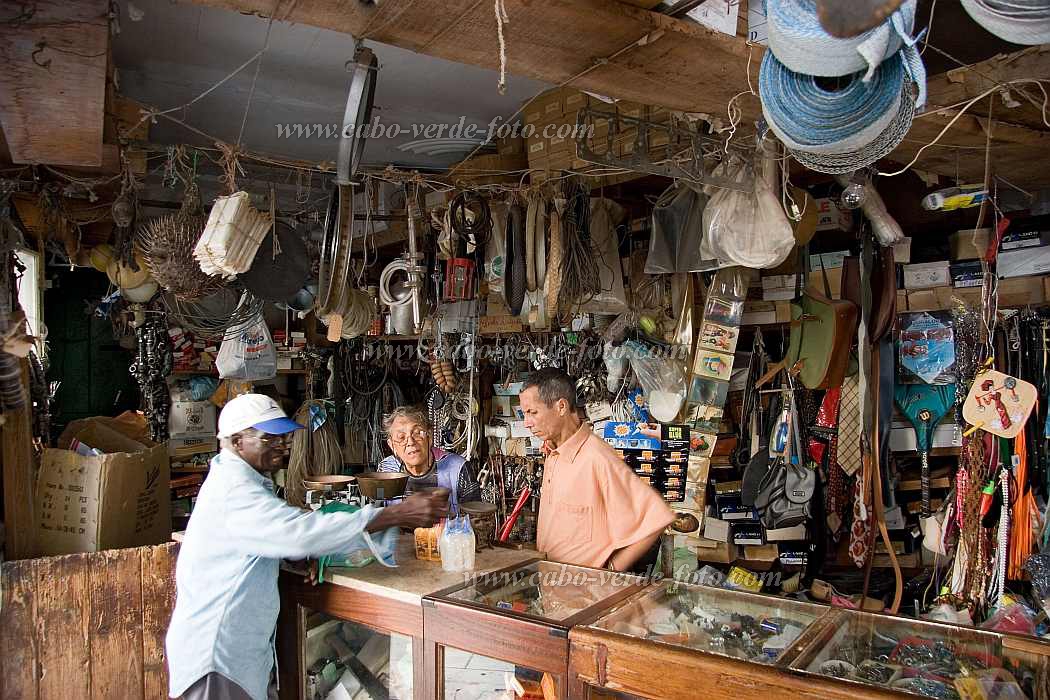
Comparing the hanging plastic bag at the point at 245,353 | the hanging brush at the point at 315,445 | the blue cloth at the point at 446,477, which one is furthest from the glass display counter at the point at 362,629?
the hanging brush at the point at 315,445

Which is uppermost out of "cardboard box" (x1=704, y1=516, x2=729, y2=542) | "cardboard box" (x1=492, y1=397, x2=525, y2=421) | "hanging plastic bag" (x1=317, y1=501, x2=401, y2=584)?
"cardboard box" (x1=492, y1=397, x2=525, y2=421)

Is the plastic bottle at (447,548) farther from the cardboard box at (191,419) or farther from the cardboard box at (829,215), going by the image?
the cardboard box at (191,419)

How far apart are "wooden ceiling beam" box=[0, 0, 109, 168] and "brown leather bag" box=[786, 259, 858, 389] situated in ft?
12.6

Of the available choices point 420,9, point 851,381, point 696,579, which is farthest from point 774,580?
point 420,9

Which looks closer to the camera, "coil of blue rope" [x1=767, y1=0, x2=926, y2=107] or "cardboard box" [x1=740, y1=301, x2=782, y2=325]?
"coil of blue rope" [x1=767, y1=0, x2=926, y2=107]

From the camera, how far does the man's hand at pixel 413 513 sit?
8.29ft

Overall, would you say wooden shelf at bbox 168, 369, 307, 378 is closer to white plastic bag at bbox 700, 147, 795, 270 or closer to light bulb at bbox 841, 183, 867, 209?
white plastic bag at bbox 700, 147, 795, 270

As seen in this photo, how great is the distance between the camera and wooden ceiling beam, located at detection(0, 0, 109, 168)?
194 centimetres

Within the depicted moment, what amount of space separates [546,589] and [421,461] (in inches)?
60.2

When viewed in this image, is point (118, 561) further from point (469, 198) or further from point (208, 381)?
point (208, 381)

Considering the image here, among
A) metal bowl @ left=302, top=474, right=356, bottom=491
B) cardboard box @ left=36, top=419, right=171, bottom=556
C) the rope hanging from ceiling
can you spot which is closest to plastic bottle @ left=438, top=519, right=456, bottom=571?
metal bowl @ left=302, top=474, right=356, bottom=491

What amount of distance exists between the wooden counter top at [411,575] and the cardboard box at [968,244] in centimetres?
311

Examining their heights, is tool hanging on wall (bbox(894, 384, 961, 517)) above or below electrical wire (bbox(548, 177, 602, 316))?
below

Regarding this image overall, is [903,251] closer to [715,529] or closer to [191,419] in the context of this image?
[715,529]
